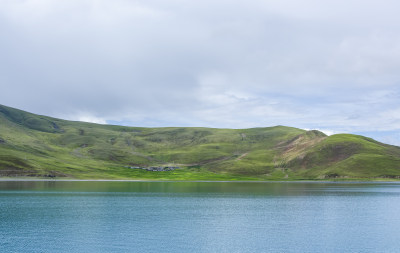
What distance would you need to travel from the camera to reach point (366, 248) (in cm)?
6175

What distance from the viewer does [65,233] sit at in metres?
71.2

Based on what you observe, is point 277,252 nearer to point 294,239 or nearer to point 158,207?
point 294,239

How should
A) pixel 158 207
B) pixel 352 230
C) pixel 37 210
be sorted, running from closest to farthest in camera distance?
1. pixel 352 230
2. pixel 37 210
3. pixel 158 207

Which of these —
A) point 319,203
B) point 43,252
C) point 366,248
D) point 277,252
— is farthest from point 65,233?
point 319,203

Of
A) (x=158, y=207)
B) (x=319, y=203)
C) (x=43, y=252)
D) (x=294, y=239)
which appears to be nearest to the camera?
(x=43, y=252)

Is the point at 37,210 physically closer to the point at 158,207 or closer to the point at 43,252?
the point at 158,207

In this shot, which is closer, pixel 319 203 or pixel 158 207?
pixel 158 207

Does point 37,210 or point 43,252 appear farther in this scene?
point 37,210

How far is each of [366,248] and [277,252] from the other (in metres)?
16.0

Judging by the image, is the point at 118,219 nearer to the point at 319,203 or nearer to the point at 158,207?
the point at 158,207

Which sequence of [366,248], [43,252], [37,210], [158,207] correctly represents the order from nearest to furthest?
[43,252] < [366,248] < [37,210] < [158,207]

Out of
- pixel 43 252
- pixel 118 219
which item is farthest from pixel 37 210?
pixel 43 252

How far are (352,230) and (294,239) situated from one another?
17037mm

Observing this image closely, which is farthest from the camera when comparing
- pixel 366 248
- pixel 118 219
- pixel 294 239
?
pixel 118 219
